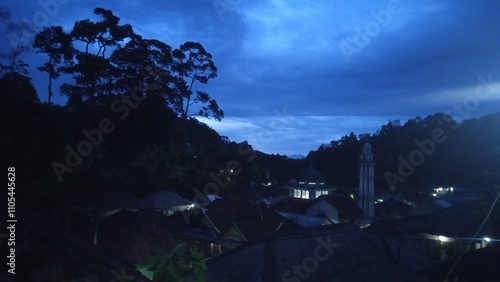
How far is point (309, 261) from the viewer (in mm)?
9312

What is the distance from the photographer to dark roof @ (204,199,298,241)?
53.5 feet

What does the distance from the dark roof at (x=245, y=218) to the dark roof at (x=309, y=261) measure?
5.25 metres

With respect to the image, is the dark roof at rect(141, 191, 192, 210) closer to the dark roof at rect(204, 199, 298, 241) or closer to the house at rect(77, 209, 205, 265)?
the dark roof at rect(204, 199, 298, 241)

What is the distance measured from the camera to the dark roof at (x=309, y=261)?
28.1 feet

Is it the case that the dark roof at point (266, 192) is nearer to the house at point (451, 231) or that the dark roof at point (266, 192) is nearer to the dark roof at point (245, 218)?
the dark roof at point (245, 218)

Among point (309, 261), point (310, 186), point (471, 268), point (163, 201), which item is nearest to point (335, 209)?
point (310, 186)

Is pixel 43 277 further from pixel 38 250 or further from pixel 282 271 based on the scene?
pixel 282 271

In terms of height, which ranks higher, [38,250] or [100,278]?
[38,250]

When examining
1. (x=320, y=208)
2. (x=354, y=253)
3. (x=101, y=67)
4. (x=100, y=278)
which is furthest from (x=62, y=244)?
(x=101, y=67)

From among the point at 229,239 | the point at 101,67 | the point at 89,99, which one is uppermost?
the point at 101,67

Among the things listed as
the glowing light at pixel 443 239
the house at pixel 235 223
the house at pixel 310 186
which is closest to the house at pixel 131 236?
the house at pixel 235 223

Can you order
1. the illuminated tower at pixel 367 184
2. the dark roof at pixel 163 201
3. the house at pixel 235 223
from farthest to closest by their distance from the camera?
the illuminated tower at pixel 367 184 < the dark roof at pixel 163 201 < the house at pixel 235 223

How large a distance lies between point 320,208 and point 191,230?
1016 cm

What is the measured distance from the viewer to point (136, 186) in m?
25.6
